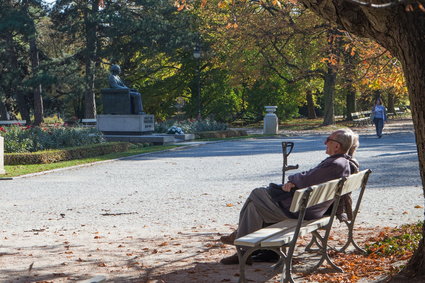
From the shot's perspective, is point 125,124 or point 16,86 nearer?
point 125,124

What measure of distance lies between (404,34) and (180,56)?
43355 mm

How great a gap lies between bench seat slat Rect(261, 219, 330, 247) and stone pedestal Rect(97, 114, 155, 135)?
2245 centimetres

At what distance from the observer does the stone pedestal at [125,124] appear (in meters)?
28.1

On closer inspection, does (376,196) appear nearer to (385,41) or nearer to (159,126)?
(385,41)

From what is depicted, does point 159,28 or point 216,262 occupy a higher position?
point 159,28

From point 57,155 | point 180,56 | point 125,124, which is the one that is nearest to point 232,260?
point 57,155

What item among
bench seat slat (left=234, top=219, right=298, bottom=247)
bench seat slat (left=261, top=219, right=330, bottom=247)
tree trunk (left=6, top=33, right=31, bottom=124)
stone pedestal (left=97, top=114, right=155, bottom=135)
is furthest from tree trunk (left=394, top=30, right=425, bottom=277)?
tree trunk (left=6, top=33, right=31, bottom=124)

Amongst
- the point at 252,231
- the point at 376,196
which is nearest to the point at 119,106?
the point at 376,196

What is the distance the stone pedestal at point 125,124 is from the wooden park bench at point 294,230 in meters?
22.4

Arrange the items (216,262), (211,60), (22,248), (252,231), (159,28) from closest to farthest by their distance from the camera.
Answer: (252,231), (216,262), (22,248), (159,28), (211,60)

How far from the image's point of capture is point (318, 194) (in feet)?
17.2

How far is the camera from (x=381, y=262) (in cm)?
604

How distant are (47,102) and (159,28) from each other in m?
17.1

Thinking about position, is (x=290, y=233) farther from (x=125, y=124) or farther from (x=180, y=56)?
(x=180, y=56)
